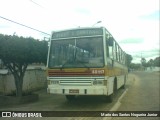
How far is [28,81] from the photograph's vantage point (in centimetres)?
2398

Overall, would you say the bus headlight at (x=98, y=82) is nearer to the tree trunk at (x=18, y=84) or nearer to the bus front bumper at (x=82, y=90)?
the bus front bumper at (x=82, y=90)

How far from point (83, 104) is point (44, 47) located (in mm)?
4675

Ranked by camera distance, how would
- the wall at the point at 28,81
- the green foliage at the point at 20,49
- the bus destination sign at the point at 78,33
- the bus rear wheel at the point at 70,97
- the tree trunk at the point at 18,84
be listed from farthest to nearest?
the wall at the point at 28,81 → the tree trunk at the point at 18,84 → the bus rear wheel at the point at 70,97 → the green foliage at the point at 20,49 → the bus destination sign at the point at 78,33

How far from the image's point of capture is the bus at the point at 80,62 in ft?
45.8

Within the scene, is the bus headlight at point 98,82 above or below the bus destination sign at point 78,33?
below

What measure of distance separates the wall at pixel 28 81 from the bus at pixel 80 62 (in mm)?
6389

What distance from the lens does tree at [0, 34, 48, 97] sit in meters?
16.3

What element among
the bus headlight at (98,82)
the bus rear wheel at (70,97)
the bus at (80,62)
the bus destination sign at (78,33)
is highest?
the bus destination sign at (78,33)

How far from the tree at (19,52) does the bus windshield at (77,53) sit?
2.45 m

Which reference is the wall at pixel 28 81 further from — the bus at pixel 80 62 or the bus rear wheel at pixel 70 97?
the bus at pixel 80 62

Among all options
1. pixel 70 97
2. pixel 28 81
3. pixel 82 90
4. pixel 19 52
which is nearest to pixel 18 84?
pixel 19 52

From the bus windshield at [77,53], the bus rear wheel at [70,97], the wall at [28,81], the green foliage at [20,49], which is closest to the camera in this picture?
the bus windshield at [77,53]

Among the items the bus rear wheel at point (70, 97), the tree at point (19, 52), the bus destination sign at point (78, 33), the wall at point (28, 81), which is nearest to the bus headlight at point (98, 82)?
the bus destination sign at point (78, 33)

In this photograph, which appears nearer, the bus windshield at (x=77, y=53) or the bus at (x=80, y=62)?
the bus at (x=80, y=62)
